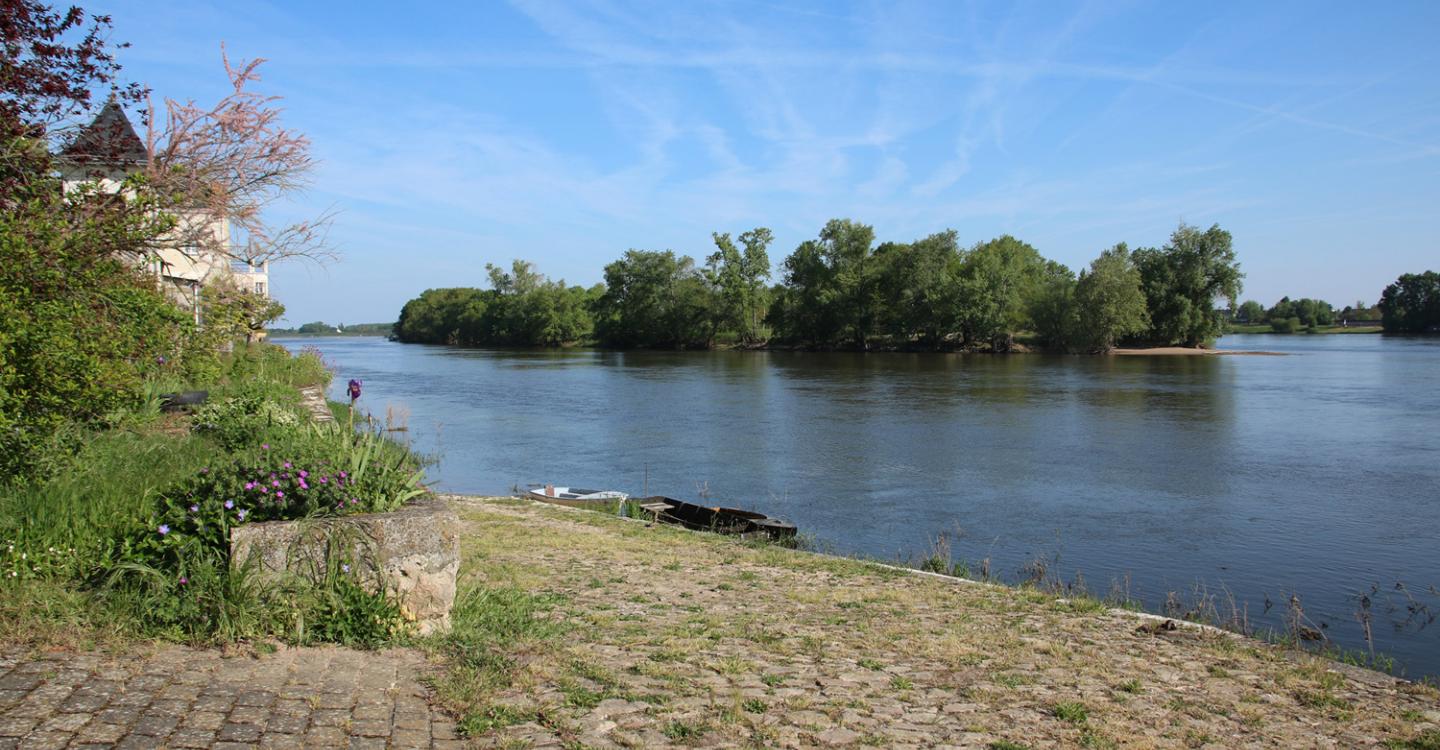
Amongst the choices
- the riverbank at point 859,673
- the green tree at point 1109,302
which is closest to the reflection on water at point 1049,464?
the riverbank at point 859,673

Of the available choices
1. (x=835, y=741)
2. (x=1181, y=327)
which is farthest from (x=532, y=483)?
Result: (x=1181, y=327)

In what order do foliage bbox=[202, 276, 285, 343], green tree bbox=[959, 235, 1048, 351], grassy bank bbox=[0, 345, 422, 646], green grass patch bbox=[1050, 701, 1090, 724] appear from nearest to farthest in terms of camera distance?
1. grassy bank bbox=[0, 345, 422, 646]
2. green grass patch bbox=[1050, 701, 1090, 724]
3. foliage bbox=[202, 276, 285, 343]
4. green tree bbox=[959, 235, 1048, 351]

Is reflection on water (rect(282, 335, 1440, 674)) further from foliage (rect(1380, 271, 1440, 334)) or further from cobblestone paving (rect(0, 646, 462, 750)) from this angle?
foliage (rect(1380, 271, 1440, 334))

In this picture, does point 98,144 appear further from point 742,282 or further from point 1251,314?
point 1251,314

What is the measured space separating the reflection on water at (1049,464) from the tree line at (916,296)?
103ft

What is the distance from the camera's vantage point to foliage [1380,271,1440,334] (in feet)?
418

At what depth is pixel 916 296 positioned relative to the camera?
83938mm

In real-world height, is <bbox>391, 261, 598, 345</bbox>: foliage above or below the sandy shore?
above

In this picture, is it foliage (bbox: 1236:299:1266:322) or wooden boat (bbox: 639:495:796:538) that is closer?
wooden boat (bbox: 639:495:796:538)

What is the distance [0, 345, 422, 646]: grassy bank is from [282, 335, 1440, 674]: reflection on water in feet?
30.1

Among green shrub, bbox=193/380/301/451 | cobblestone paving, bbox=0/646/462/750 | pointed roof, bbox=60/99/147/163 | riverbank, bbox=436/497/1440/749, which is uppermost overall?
pointed roof, bbox=60/99/147/163

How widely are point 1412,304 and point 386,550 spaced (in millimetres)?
161369

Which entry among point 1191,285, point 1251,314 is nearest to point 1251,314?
point 1251,314

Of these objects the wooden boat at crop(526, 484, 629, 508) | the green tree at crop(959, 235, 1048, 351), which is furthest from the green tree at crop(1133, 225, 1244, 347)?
the wooden boat at crop(526, 484, 629, 508)
